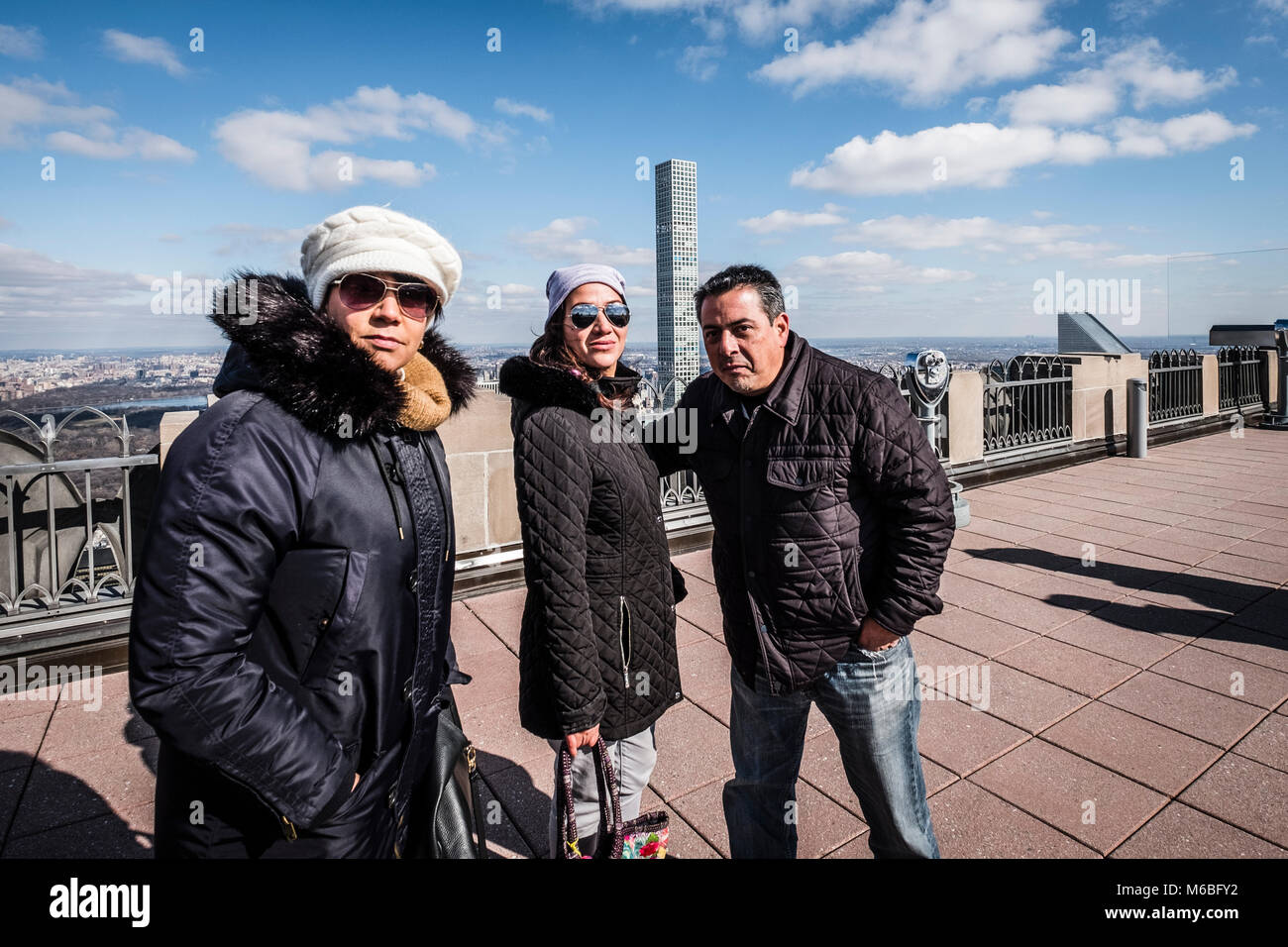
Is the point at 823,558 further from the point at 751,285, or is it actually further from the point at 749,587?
the point at 751,285

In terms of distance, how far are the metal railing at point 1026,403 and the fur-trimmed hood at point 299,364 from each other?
10.1 metres

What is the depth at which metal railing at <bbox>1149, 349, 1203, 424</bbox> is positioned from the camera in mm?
13734

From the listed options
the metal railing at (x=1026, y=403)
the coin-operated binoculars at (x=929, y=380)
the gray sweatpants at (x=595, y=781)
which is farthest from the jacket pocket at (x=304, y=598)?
the metal railing at (x=1026, y=403)

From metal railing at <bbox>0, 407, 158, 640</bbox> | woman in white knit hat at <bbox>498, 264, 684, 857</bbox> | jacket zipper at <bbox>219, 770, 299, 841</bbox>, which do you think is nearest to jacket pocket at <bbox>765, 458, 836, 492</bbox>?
woman in white knit hat at <bbox>498, 264, 684, 857</bbox>

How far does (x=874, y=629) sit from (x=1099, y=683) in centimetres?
278

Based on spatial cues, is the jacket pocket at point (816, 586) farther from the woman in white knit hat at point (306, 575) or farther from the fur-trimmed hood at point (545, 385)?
the woman in white knit hat at point (306, 575)

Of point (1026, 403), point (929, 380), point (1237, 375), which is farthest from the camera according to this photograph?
point (1237, 375)

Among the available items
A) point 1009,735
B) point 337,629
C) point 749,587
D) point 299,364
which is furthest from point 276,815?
point 1009,735

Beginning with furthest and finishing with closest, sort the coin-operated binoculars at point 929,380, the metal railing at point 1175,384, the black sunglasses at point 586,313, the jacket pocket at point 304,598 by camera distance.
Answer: the metal railing at point 1175,384 → the coin-operated binoculars at point 929,380 → the black sunglasses at point 586,313 → the jacket pocket at point 304,598

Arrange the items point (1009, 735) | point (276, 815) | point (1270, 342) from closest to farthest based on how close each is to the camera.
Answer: point (276, 815), point (1009, 735), point (1270, 342)

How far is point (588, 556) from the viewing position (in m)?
2.21

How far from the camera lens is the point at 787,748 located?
2334 millimetres

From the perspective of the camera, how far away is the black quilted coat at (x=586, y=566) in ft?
6.75

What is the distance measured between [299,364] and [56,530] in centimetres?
472
